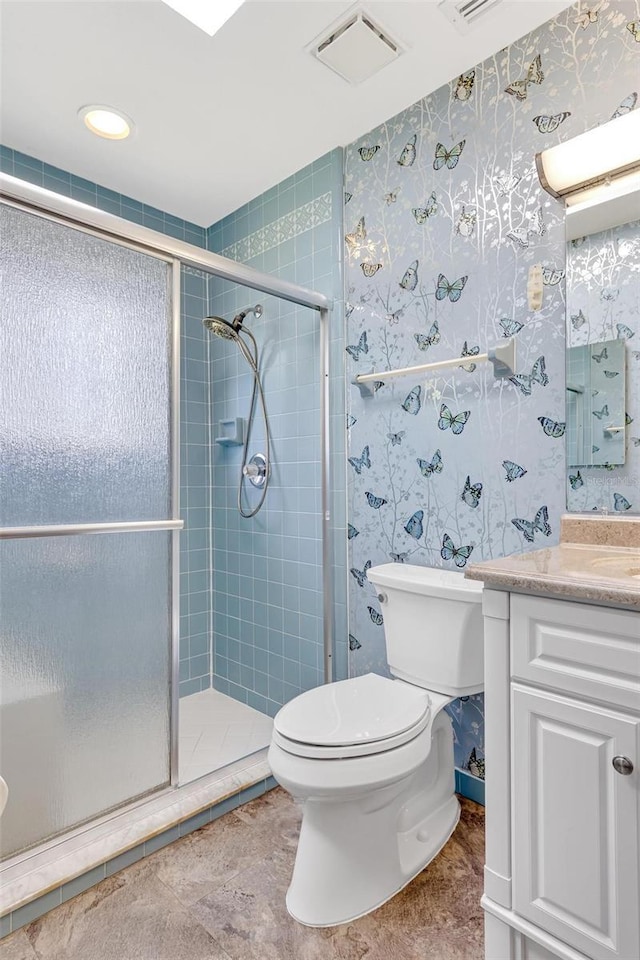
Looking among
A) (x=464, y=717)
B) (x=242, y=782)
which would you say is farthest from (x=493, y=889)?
(x=242, y=782)

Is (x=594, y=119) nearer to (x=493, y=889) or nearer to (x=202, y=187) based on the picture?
(x=202, y=187)

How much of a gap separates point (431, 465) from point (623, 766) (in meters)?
1.08

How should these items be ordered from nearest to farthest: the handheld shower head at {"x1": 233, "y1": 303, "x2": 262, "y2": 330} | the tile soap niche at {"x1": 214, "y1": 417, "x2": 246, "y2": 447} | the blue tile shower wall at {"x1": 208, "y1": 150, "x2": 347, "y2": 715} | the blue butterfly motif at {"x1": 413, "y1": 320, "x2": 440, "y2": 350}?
the blue butterfly motif at {"x1": 413, "y1": 320, "x2": 440, "y2": 350}, the blue tile shower wall at {"x1": 208, "y1": 150, "x2": 347, "y2": 715}, the handheld shower head at {"x1": 233, "y1": 303, "x2": 262, "y2": 330}, the tile soap niche at {"x1": 214, "y1": 417, "x2": 246, "y2": 447}

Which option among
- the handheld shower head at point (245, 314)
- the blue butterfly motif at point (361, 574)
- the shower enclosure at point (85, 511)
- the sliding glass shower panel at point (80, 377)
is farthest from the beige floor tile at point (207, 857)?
the handheld shower head at point (245, 314)

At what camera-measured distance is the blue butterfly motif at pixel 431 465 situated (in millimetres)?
1783

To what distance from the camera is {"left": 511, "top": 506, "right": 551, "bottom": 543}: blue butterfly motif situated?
154cm

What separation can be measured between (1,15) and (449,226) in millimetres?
1440

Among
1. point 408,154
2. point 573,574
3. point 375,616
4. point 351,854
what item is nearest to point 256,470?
point 375,616

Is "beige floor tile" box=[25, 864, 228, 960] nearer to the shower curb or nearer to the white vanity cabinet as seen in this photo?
the shower curb

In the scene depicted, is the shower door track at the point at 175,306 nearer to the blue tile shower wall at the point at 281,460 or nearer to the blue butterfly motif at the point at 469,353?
the blue tile shower wall at the point at 281,460

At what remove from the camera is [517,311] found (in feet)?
5.23

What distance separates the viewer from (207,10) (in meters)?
1.45

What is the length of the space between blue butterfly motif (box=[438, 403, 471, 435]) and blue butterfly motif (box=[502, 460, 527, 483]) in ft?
0.63

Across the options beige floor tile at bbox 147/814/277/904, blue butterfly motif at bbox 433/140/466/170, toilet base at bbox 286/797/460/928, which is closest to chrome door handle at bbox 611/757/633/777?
toilet base at bbox 286/797/460/928
